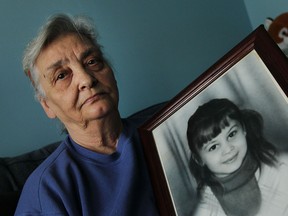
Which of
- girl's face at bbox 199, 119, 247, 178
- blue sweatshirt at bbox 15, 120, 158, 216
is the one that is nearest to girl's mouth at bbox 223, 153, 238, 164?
girl's face at bbox 199, 119, 247, 178

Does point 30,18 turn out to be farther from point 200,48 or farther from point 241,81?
→ point 241,81

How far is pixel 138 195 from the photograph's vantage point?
0.82 meters

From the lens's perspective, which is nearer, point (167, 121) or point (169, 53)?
point (167, 121)

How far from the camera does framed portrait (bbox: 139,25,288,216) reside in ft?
1.83

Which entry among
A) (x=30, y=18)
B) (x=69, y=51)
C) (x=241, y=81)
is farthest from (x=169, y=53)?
(x=241, y=81)

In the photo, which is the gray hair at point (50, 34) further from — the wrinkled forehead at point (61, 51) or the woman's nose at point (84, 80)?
the woman's nose at point (84, 80)

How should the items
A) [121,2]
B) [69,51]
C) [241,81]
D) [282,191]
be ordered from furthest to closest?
[121,2] → [69,51] → [241,81] → [282,191]

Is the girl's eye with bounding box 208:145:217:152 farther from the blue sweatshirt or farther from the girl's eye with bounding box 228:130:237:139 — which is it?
the blue sweatshirt

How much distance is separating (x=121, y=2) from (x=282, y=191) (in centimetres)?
113

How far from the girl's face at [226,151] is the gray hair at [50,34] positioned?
502 mm

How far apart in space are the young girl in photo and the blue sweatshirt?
0.66 feet

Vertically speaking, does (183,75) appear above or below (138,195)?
above

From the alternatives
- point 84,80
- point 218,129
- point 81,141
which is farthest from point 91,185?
point 218,129

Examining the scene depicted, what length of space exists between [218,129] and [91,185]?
364 millimetres
